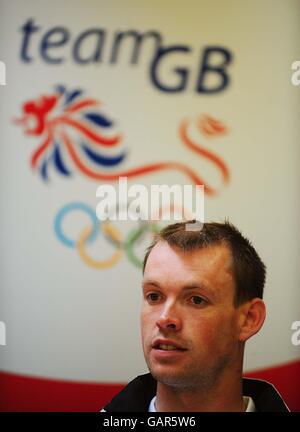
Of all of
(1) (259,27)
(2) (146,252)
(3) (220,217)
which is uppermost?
Answer: (1) (259,27)

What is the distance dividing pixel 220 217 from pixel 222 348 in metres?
0.64

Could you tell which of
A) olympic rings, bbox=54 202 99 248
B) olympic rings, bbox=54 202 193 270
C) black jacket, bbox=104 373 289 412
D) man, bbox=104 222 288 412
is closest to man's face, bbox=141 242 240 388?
man, bbox=104 222 288 412

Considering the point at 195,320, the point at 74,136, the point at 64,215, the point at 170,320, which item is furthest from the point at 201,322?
the point at 74,136

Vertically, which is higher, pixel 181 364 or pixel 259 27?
pixel 259 27

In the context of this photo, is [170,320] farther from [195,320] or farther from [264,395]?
[264,395]

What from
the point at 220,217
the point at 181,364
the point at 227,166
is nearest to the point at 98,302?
the point at 181,364

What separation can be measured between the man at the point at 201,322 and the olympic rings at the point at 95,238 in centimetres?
20

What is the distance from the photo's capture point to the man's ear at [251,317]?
2.63 meters

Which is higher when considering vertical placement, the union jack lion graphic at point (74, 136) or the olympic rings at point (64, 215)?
the union jack lion graphic at point (74, 136)

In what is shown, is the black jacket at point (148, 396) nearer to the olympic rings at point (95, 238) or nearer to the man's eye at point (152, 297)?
the man's eye at point (152, 297)

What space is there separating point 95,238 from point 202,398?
935 millimetres

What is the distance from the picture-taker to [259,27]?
285 centimetres

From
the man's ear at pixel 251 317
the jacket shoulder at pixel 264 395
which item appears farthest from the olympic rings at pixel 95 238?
the jacket shoulder at pixel 264 395
